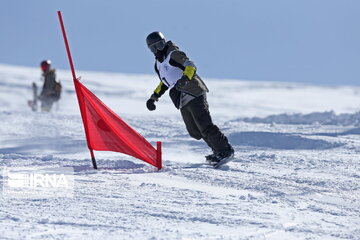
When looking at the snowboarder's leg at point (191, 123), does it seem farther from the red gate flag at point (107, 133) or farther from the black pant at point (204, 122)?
the red gate flag at point (107, 133)

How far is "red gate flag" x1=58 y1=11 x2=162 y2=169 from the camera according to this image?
5711 millimetres

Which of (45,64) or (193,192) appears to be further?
(45,64)

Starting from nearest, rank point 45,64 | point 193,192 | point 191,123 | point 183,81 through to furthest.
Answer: point 193,192 → point 183,81 → point 191,123 → point 45,64

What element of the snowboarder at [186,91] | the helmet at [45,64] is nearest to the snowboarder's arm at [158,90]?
the snowboarder at [186,91]

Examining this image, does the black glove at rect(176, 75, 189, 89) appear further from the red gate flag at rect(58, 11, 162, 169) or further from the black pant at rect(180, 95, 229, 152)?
the red gate flag at rect(58, 11, 162, 169)

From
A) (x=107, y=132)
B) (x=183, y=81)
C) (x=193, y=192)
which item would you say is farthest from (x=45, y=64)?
A: (x=193, y=192)

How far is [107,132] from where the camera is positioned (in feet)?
19.1

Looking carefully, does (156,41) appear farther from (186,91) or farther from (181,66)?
(186,91)

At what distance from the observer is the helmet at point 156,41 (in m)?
5.92

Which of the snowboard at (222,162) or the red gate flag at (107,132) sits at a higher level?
the red gate flag at (107,132)

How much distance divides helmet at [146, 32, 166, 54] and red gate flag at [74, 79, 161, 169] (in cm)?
74

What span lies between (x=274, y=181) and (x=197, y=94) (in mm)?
1216

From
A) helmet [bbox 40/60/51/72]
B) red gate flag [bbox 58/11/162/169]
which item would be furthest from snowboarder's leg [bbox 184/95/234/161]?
helmet [bbox 40/60/51/72]

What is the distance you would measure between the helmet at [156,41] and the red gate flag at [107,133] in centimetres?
74
